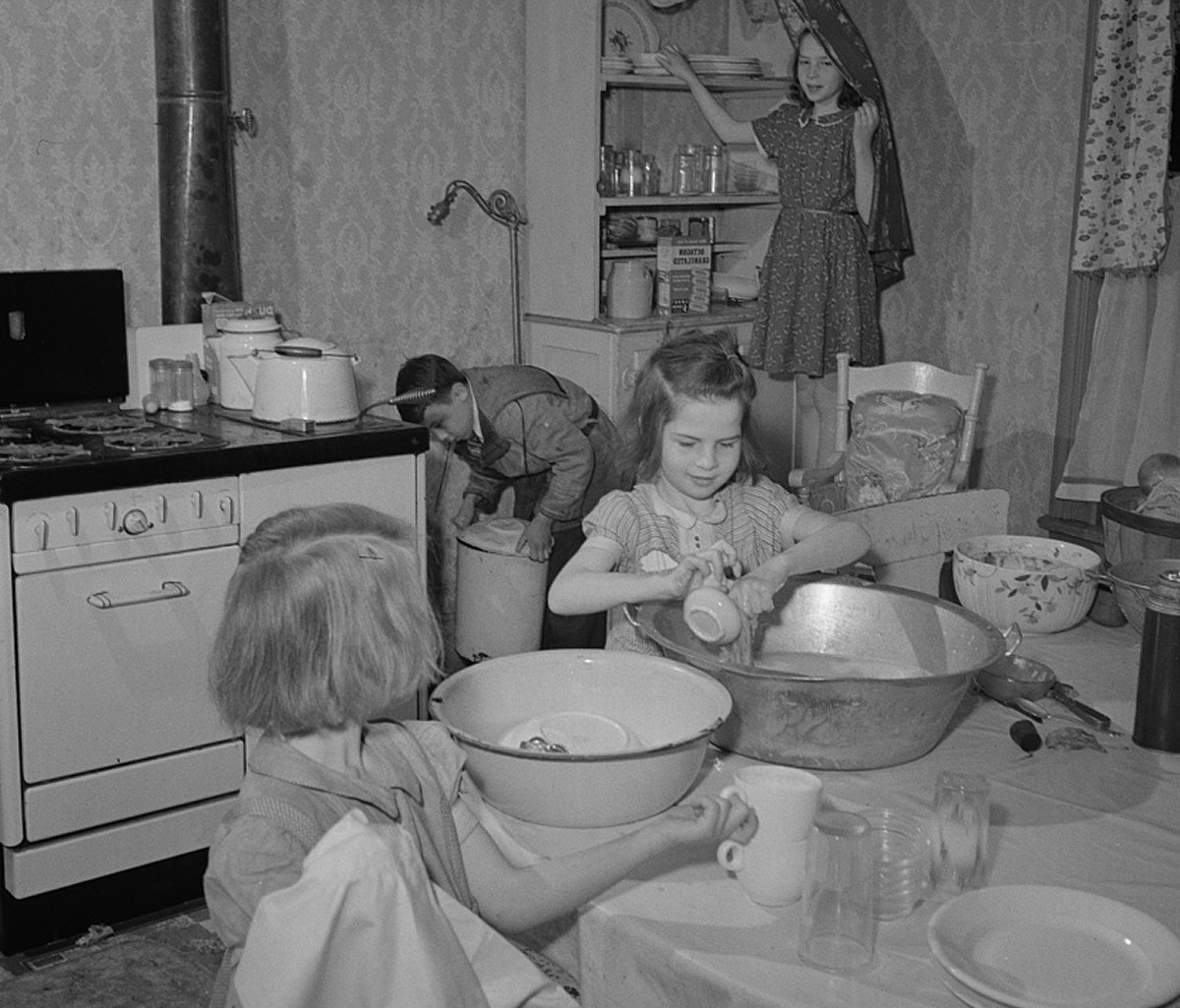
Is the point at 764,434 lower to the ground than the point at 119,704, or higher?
higher

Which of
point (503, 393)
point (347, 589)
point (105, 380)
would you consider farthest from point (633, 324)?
point (347, 589)

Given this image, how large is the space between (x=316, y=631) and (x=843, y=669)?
864 millimetres

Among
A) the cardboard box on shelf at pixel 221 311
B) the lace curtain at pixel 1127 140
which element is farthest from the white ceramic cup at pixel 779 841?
the lace curtain at pixel 1127 140

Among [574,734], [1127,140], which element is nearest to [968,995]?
[574,734]

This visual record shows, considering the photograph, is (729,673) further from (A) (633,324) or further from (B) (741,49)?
(B) (741,49)

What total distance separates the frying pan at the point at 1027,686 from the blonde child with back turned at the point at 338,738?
657 millimetres

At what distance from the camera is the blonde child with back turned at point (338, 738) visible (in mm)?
1293

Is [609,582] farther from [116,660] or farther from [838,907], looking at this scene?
[116,660]

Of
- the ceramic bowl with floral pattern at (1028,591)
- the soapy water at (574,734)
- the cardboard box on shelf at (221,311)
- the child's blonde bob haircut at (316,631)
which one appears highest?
the cardboard box on shelf at (221,311)

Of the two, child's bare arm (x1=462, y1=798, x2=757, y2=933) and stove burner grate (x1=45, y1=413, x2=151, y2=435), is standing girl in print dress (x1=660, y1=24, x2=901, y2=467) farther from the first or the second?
child's bare arm (x1=462, y1=798, x2=757, y2=933)

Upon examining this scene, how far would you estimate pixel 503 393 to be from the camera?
389 centimetres

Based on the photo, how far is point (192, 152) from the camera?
353 centimetres

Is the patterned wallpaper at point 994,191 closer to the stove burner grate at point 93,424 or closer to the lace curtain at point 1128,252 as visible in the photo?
the lace curtain at point 1128,252

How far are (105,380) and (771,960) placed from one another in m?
2.62
